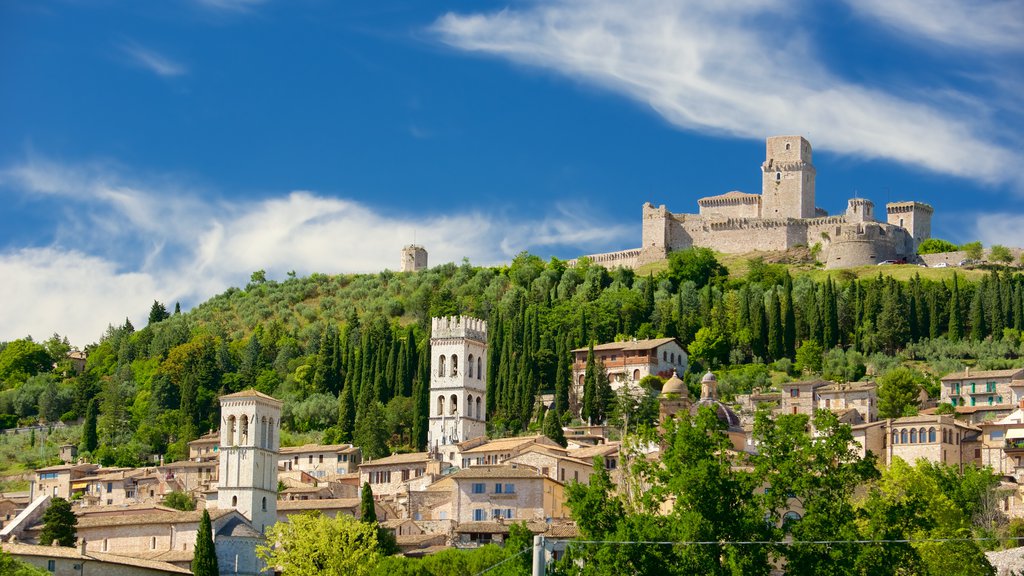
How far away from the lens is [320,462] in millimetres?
99750

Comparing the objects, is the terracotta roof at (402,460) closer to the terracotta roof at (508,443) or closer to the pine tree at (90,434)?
the terracotta roof at (508,443)

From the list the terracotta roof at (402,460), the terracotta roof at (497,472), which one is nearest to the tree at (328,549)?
the terracotta roof at (497,472)

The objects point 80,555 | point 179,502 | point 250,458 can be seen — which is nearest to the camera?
point 80,555

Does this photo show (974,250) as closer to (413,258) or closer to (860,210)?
(860,210)

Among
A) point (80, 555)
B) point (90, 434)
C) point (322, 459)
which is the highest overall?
point (90, 434)

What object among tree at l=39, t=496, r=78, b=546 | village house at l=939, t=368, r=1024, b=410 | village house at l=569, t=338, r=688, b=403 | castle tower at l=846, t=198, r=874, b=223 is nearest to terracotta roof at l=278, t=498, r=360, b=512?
tree at l=39, t=496, r=78, b=546

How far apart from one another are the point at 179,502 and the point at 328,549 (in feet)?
71.8

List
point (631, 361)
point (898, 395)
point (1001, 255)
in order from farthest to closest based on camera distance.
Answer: point (1001, 255) < point (631, 361) < point (898, 395)

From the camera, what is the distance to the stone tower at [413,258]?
167m

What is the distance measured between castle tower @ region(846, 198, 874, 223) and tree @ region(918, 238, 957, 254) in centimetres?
502

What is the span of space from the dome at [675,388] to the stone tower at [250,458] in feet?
89.1

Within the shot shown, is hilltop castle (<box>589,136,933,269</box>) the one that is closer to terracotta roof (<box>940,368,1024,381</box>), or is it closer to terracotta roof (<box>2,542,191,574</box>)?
terracotta roof (<box>940,368,1024,381</box>)

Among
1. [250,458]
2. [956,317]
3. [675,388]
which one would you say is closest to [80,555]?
[250,458]

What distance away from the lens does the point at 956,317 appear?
111 m
